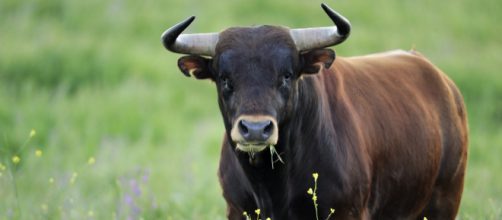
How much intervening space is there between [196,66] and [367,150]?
4.40 ft

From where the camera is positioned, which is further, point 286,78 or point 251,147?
point 286,78

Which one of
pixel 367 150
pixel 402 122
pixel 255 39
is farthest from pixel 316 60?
pixel 402 122

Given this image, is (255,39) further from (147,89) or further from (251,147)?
(147,89)

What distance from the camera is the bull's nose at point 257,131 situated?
6.05m

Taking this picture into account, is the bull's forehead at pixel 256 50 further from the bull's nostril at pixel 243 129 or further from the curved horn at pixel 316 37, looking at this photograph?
the bull's nostril at pixel 243 129

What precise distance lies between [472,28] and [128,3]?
697cm

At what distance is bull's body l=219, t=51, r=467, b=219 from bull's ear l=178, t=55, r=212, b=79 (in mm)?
559

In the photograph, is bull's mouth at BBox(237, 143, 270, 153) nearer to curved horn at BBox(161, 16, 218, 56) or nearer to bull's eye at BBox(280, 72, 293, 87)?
bull's eye at BBox(280, 72, 293, 87)

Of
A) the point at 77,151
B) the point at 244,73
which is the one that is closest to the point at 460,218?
the point at 244,73

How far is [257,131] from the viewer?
6.05 m

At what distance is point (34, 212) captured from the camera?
27.6 ft

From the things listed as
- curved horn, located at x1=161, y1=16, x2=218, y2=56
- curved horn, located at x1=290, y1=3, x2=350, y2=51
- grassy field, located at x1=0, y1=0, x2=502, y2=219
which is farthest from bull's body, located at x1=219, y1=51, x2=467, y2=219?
grassy field, located at x1=0, y1=0, x2=502, y2=219

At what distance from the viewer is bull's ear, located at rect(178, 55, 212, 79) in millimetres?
6829

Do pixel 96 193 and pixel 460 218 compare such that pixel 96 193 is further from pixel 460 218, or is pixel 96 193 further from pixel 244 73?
pixel 244 73
